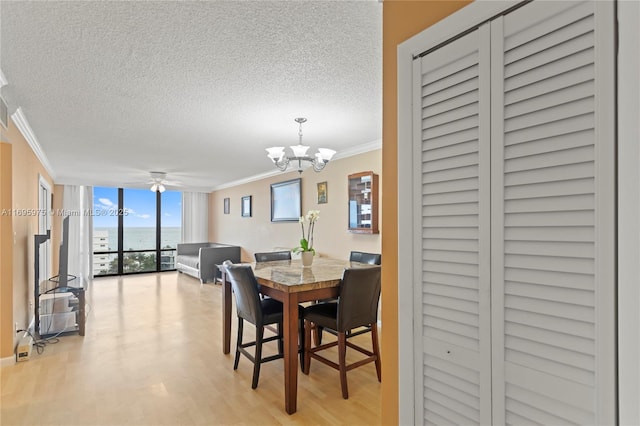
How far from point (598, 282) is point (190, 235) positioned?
9569mm

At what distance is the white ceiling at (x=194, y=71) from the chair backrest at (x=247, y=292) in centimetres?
137

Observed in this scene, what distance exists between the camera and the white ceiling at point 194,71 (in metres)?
1.64

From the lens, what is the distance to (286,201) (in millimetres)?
6160

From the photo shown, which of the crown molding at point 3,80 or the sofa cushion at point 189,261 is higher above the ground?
the crown molding at point 3,80

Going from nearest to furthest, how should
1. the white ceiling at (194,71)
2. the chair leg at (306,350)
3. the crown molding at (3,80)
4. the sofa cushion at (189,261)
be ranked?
1. the white ceiling at (194,71)
2. the crown molding at (3,80)
3. the chair leg at (306,350)
4. the sofa cushion at (189,261)

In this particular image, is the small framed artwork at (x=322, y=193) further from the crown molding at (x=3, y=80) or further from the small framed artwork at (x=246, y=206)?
the crown molding at (x=3, y=80)

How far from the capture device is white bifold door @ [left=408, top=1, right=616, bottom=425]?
761 millimetres

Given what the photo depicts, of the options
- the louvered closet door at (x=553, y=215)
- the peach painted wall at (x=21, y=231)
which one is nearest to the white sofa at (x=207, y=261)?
the peach painted wall at (x=21, y=231)

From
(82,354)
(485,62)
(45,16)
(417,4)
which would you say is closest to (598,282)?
(485,62)

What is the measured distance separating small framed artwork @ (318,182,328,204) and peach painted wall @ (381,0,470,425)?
380cm

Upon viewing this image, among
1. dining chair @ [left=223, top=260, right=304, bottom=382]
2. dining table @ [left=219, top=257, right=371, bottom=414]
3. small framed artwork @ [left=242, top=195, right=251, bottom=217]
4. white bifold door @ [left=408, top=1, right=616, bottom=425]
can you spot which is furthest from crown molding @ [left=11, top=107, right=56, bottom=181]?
white bifold door @ [left=408, top=1, right=616, bottom=425]

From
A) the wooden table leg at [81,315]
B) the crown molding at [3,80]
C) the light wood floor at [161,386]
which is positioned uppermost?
the crown molding at [3,80]

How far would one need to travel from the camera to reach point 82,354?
3336 mm

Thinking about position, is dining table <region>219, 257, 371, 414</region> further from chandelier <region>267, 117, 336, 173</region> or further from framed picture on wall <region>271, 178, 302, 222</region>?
framed picture on wall <region>271, 178, 302, 222</region>
